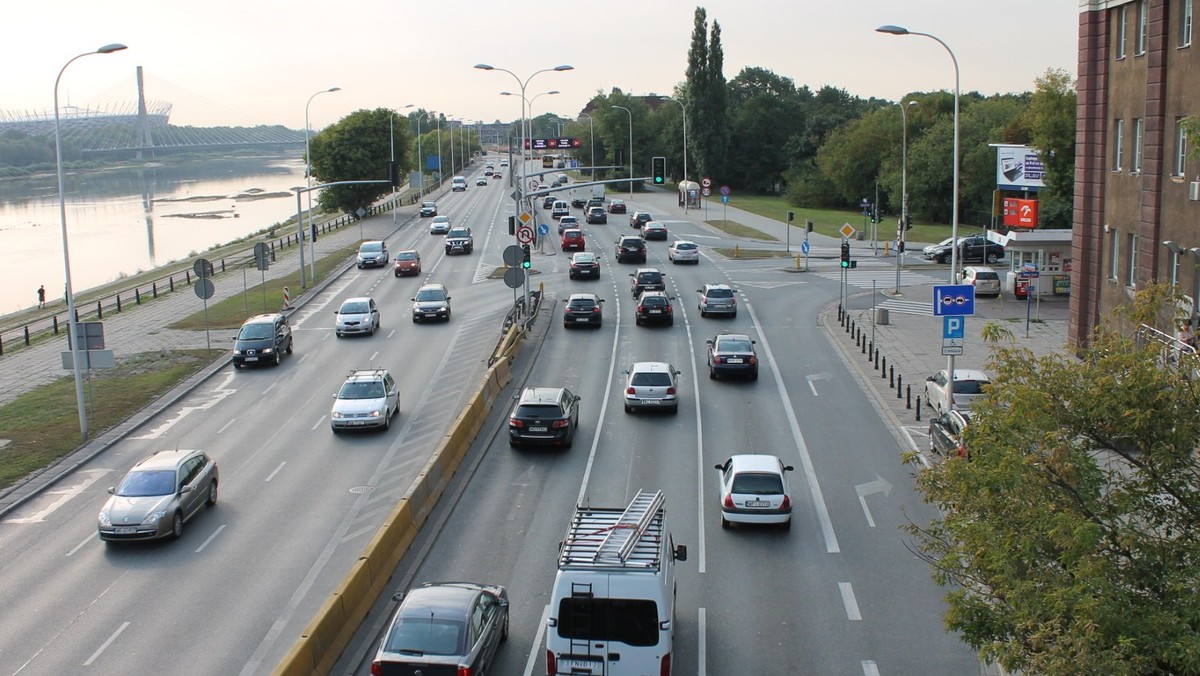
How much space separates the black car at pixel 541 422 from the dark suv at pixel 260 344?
13.8 meters

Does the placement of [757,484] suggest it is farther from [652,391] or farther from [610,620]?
[652,391]

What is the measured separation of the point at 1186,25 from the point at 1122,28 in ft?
15.5

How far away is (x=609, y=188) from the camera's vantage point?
140m

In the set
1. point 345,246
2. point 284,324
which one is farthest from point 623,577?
point 345,246

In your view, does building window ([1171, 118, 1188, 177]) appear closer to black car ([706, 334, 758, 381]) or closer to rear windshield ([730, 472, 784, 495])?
black car ([706, 334, 758, 381])

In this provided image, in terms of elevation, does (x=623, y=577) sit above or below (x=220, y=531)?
above

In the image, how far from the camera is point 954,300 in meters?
28.1

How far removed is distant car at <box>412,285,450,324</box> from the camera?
152ft

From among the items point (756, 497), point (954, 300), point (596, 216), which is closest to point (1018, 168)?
point (954, 300)

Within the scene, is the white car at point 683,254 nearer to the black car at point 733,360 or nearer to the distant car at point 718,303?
the distant car at point 718,303

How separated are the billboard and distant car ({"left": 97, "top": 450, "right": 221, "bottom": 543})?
45.5 metres

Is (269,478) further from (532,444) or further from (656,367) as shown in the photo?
(656,367)

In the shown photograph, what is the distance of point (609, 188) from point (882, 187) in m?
45.3

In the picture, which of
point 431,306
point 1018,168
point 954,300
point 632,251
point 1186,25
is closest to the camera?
point 954,300
